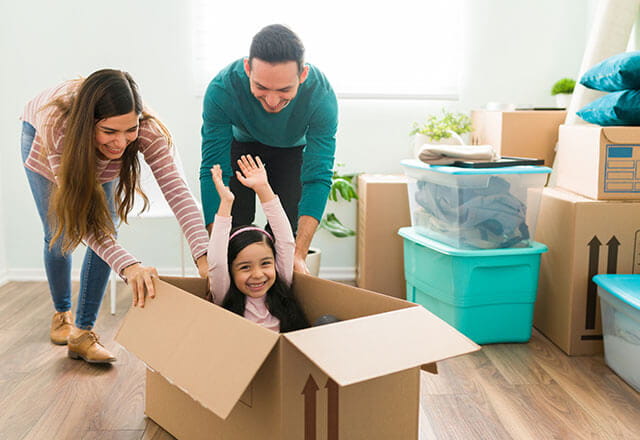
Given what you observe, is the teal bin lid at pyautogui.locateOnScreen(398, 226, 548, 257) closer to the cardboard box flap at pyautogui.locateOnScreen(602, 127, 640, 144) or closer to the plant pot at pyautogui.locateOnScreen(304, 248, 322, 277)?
the cardboard box flap at pyautogui.locateOnScreen(602, 127, 640, 144)

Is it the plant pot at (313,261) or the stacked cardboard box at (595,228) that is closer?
the stacked cardboard box at (595,228)

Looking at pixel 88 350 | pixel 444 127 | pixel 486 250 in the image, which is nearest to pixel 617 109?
pixel 486 250

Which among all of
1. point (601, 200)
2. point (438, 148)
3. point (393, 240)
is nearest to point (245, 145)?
point (438, 148)

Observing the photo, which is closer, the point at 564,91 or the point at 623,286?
the point at 623,286

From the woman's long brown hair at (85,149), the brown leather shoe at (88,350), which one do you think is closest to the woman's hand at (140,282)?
the woman's long brown hair at (85,149)

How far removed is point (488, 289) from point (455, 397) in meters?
0.51

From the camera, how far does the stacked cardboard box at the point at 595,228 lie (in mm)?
2074

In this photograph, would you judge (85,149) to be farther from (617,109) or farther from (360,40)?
(360,40)

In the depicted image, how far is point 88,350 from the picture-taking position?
2057 millimetres

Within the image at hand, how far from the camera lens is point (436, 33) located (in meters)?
3.05

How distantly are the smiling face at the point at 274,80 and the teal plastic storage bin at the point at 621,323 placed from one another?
111 centimetres

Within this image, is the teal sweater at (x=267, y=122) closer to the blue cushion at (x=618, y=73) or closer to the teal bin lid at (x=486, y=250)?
the teal bin lid at (x=486, y=250)

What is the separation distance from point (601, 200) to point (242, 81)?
1.22m

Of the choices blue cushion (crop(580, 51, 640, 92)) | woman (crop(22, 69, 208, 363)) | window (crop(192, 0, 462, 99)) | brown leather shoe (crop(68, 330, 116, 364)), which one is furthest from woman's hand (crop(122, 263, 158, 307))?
window (crop(192, 0, 462, 99))
